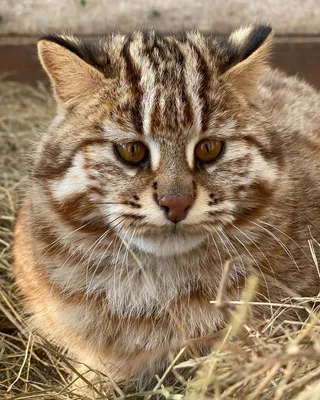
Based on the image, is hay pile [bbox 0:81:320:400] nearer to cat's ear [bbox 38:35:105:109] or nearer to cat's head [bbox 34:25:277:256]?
cat's head [bbox 34:25:277:256]

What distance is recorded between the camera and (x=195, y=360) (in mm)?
2148

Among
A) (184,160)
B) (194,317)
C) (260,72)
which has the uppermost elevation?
(260,72)

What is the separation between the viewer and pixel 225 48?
2.60m

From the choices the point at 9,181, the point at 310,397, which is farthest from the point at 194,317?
the point at 9,181

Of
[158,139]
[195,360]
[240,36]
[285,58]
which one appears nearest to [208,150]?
[158,139]

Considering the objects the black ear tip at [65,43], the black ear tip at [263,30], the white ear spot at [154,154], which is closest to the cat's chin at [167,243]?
the white ear spot at [154,154]

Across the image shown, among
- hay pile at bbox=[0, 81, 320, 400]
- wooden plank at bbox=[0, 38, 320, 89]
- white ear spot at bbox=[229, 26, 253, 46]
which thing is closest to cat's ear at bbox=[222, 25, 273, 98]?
white ear spot at bbox=[229, 26, 253, 46]

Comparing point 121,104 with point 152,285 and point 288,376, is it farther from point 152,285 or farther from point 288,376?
point 288,376

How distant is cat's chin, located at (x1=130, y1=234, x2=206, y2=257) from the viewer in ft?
7.77

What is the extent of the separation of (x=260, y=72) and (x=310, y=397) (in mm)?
1255

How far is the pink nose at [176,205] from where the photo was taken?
86.8 inches

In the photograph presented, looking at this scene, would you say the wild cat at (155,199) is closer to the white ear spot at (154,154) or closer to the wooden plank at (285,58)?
the white ear spot at (154,154)

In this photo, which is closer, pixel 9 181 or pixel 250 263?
pixel 250 263

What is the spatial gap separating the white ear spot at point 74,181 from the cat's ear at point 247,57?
58 centimetres
